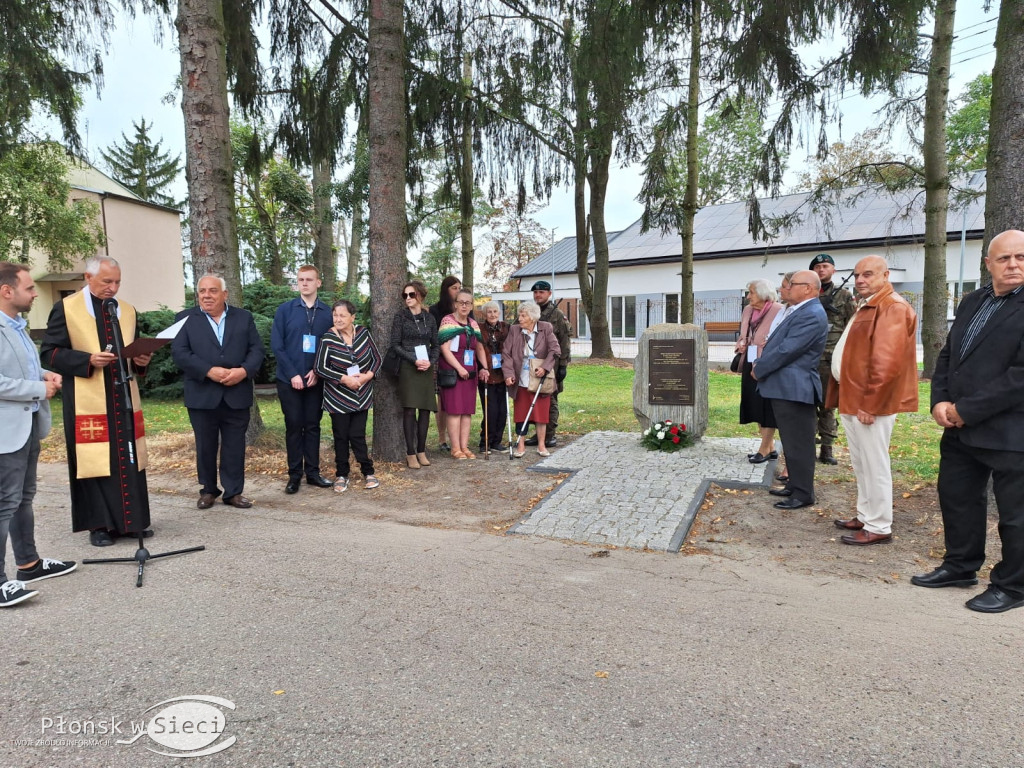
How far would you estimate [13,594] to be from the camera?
3764 millimetres

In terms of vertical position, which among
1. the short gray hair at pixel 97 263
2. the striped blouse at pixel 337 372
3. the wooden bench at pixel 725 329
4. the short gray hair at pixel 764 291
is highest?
Answer: the short gray hair at pixel 97 263

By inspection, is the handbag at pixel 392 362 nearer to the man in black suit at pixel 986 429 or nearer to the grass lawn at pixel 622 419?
the grass lawn at pixel 622 419

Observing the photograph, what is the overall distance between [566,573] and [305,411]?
333 centimetres

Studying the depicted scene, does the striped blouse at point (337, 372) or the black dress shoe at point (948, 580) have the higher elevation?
the striped blouse at point (337, 372)

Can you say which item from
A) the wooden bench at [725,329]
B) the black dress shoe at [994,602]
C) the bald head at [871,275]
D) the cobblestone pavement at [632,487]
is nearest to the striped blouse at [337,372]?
the cobblestone pavement at [632,487]

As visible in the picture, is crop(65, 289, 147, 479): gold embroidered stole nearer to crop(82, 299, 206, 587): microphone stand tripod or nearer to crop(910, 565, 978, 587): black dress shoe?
crop(82, 299, 206, 587): microphone stand tripod

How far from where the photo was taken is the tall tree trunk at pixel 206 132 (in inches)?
292

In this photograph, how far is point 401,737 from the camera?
99.6 inches

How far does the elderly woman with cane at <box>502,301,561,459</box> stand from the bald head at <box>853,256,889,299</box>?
3708mm

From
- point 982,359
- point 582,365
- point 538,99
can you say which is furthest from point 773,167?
point 582,365

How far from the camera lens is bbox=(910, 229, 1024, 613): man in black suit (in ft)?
12.0

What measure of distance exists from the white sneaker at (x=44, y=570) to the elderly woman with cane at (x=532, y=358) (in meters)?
4.71

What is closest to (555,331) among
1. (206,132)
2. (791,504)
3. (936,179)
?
(791,504)

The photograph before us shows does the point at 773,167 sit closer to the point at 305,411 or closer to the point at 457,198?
the point at 457,198
